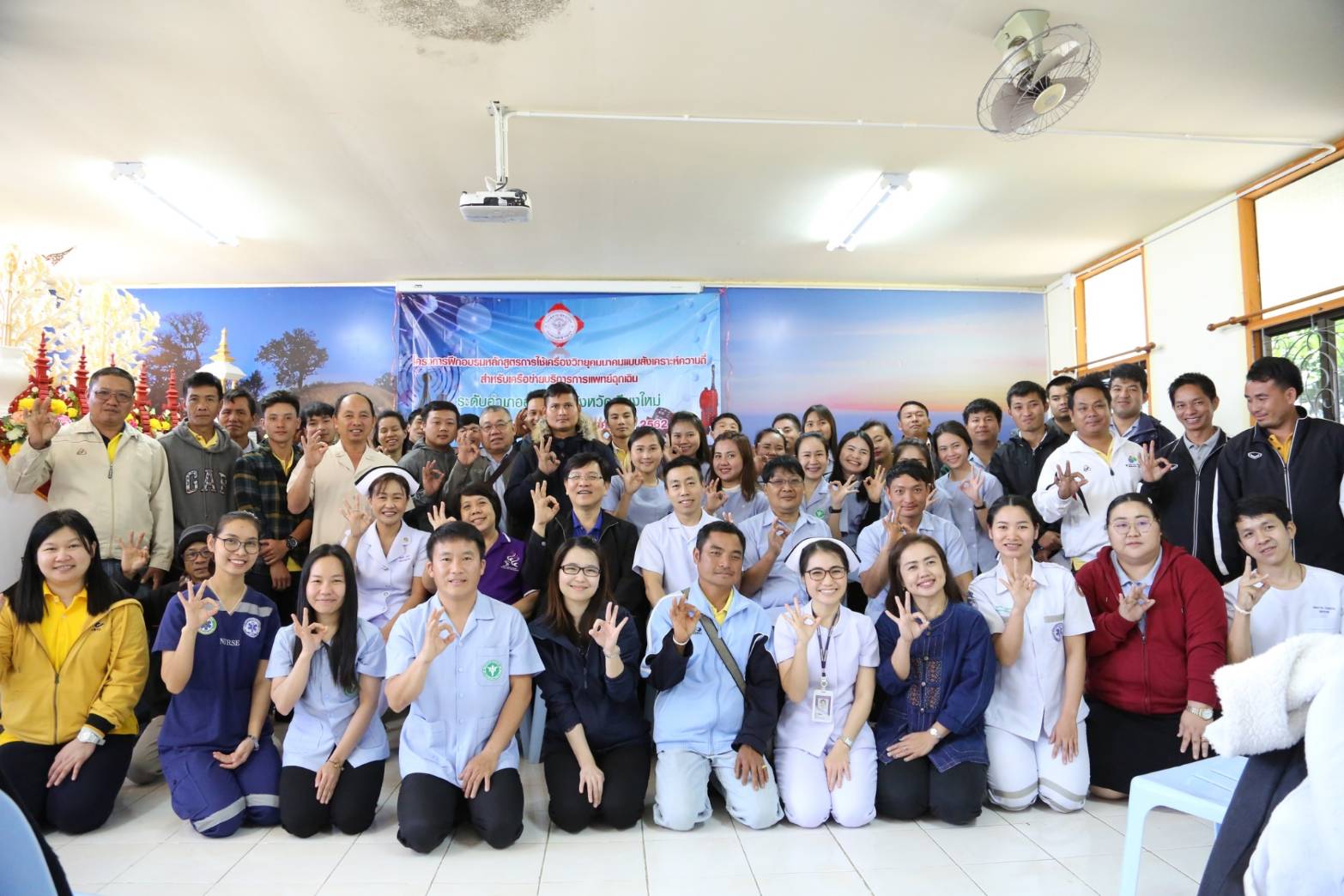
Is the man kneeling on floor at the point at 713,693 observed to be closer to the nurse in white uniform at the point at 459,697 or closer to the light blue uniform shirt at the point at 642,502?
the nurse in white uniform at the point at 459,697

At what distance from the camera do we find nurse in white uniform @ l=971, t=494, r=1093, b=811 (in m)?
3.04

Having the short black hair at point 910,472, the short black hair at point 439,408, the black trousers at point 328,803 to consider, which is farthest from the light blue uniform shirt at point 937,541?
the short black hair at point 439,408

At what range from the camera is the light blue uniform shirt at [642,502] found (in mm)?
4047

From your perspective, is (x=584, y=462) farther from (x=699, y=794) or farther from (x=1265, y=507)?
(x=1265, y=507)

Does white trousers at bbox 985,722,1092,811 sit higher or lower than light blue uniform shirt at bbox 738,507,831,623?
lower

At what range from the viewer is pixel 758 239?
719 centimetres

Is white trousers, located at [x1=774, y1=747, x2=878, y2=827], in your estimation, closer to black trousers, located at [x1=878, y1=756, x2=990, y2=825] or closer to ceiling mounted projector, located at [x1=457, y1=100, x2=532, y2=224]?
black trousers, located at [x1=878, y1=756, x2=990, y2=825]

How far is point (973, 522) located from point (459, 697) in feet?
8.97

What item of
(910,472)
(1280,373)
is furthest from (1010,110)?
(910,472)

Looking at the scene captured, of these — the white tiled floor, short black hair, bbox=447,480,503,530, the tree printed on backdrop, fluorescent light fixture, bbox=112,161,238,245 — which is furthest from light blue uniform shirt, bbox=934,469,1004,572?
the tree printed on backdrop

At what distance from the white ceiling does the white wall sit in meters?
0.28

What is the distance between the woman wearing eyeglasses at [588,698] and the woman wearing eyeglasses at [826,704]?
56 centimetres

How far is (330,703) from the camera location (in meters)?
2.97

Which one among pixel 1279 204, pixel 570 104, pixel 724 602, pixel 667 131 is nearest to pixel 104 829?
pixel 724 602
